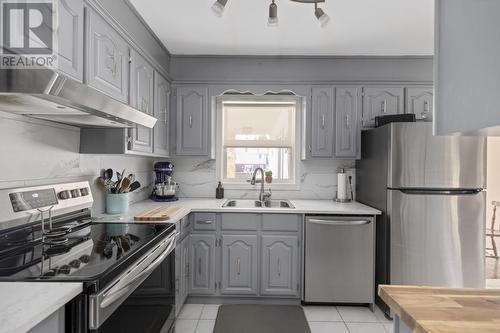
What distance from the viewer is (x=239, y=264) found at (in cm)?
271

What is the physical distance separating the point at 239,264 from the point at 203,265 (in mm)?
332

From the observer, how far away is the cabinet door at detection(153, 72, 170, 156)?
2699 millimetres

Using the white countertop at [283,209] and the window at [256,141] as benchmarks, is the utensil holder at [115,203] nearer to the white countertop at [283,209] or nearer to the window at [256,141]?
the white countertop at [283,209]

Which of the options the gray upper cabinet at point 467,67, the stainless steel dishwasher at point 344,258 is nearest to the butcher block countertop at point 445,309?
the gray upper cabinet at point 467,67

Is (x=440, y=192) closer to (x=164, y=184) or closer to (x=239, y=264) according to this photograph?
(x=239, y=264)

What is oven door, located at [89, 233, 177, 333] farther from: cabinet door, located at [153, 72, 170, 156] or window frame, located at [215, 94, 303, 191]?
window frame, located at [215, 94, 303, 191]

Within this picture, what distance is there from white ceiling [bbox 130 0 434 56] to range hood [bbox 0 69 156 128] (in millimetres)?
1113

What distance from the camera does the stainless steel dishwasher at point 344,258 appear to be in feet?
8.64

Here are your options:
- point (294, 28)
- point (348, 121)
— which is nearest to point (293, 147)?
point (348, 121)

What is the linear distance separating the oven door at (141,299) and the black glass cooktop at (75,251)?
0.22 ft

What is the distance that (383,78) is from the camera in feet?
10.3

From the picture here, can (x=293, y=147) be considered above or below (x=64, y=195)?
above

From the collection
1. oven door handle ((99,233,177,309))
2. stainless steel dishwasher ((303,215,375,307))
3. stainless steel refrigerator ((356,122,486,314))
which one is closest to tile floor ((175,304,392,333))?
stainless steel dishwasher ((303,215,375,307))

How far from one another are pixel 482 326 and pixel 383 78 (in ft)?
9.43
